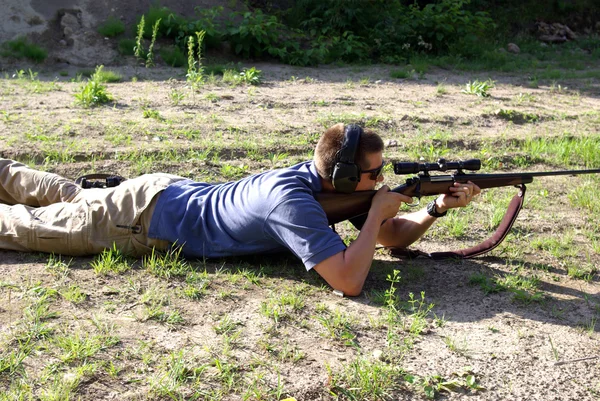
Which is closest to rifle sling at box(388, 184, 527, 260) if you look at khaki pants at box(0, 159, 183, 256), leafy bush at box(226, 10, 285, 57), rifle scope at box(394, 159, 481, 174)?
rifle scope at box(394, 159, 481, 174)

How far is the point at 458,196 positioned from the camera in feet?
15.5

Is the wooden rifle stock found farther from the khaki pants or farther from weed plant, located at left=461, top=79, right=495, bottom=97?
weed plant, located at left=461, top=79, right=495, bottom=97

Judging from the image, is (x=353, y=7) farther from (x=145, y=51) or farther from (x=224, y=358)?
(x=224, y=358)

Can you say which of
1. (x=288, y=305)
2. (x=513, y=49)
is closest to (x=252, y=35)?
(x=513, y=49)

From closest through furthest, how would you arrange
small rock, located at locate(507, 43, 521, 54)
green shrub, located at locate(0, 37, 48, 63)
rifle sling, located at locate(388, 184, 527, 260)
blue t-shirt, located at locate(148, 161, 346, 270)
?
blue t-shirt, located at locate(148, 161, 346, 270)
rifle sling, located at locate(388, 184, 527, 260)
green shrub, located at locate(0, 37, 48, 63)
small rock, located at locate(507, 43, 521, 54)

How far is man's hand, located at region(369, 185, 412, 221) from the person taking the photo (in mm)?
4477

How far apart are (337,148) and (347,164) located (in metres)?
0.11

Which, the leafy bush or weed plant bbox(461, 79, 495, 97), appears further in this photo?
the leafy bush

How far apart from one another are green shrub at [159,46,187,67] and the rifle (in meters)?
7.38

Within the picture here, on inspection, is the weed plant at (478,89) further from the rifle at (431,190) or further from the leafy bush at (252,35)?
the rifle at (431,190)

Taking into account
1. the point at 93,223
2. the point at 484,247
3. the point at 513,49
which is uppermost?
the point at 513,49

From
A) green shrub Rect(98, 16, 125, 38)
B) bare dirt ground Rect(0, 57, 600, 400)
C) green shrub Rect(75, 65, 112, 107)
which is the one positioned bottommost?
bare dirt ground Rect(0, 57, 600, 400)

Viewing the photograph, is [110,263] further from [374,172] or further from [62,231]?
[374,172]

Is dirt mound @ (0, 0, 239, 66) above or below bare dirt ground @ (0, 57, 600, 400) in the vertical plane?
above
